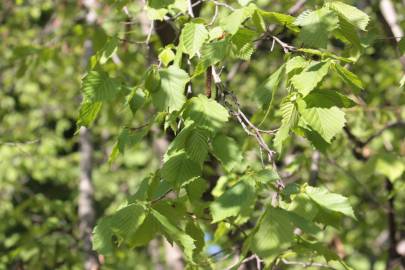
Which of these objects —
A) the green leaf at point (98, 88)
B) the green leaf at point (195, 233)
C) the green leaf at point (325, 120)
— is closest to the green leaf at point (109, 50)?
the green leaf at point (98, 88)

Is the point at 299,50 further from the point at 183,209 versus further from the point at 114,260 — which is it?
the point at 114,260

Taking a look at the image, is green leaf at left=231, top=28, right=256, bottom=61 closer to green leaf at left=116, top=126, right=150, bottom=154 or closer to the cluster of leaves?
the cluster of leaves

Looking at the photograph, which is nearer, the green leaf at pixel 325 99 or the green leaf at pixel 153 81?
the green leaf at pixel 325 99

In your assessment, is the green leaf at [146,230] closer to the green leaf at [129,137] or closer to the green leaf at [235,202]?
the green leaf at [235,202]

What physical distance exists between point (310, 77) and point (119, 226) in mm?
622

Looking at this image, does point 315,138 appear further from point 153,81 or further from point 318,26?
point 153,81

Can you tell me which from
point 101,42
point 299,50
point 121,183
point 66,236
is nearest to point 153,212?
point 299,50

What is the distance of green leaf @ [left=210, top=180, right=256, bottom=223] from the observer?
5.17ft

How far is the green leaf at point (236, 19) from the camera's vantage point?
174 cm

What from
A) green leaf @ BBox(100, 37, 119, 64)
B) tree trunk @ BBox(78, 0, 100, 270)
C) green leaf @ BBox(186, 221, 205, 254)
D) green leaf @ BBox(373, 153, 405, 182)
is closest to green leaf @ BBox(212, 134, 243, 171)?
green leaf @ BBox(186, 221, 205, 254)

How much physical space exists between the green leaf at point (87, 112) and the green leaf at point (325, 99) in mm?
692

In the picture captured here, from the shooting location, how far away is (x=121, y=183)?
10289 mm

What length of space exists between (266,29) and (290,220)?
1.96 feet

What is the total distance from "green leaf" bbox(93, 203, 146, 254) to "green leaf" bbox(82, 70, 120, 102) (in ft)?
1.26
